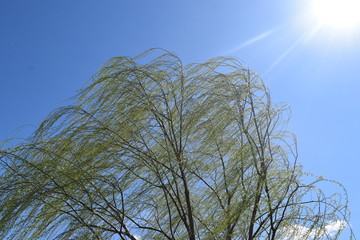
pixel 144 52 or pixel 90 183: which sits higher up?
pixel 144 52

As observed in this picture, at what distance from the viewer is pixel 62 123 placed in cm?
321

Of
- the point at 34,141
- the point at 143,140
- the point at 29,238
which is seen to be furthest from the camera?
the point at 143,140

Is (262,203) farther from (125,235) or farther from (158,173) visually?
(125,235)

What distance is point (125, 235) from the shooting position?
3342 millimetres

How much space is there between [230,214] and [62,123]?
154 cm

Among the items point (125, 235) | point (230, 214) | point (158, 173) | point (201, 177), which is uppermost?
point (201, 177)

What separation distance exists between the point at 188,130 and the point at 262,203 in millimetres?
977

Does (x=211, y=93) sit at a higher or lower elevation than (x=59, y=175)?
higher

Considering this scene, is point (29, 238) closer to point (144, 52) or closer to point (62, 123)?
point (62, 123)

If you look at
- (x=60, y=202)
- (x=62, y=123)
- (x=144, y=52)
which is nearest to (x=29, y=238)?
(x=60, y=202)

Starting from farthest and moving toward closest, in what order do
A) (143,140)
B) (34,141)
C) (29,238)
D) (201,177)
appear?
→ (201,177), (143,140), (34,141), (29,238)

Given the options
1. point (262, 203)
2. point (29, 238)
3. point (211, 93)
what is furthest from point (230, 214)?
point (29, 238)

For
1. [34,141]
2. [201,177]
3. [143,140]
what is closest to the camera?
[34,141]

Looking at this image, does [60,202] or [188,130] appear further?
[188,130]
